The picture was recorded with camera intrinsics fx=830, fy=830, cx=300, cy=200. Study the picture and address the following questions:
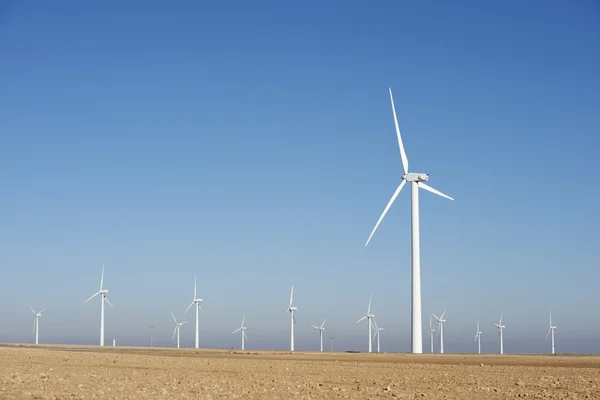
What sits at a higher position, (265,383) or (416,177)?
(416,177)

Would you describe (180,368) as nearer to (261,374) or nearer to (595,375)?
(261,374)

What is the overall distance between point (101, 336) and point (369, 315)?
45.1 metres

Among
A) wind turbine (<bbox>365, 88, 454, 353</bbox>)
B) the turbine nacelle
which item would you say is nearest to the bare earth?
wind turbine (<bbox>365, 88, 454, 353</bbox>)

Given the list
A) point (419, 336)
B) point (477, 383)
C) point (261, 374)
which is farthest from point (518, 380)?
point (419, 336)

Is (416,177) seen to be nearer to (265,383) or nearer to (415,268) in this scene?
(415,268)

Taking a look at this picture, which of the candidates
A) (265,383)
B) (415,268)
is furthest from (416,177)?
(265,383)

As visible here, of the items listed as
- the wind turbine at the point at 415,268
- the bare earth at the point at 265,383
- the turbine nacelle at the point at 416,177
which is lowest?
the bare earth at the point at 265,383

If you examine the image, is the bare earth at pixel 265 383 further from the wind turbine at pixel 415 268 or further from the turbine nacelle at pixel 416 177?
the turbine nacelle at pixel 416 177

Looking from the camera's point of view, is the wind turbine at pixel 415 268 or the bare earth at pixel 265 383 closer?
the bare earth at pixel 265 383

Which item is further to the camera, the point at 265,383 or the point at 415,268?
the point at 415,268

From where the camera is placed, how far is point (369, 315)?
14250 cm

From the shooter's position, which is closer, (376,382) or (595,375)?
(376,382)

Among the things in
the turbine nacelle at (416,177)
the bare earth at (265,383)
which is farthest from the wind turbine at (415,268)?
the bare earth at (265,383)

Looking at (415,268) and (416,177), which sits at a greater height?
(416,177)
